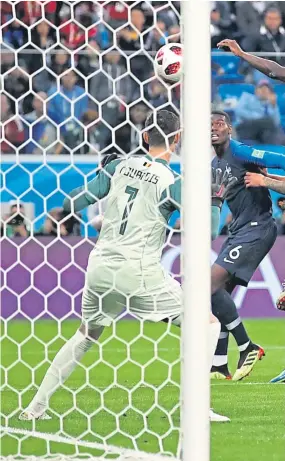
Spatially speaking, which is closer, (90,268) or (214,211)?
(214,211)

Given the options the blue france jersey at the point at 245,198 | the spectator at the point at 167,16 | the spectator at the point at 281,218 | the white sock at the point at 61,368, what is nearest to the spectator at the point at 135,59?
the spectator at the point at 167,16

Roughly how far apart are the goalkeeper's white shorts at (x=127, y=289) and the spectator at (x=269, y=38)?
4871 mm

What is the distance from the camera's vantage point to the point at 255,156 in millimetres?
5516

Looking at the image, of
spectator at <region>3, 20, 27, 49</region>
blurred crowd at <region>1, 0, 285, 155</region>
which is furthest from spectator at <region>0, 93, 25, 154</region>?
spectator at <region>3, 20, 27, 49</region>

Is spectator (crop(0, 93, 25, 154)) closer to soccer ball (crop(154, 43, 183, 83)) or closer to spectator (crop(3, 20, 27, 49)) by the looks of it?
spectator (crop(3, 20, 27, 49))

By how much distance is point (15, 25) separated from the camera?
6859 mm

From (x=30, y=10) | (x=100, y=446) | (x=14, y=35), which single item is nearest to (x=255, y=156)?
(x=30, y=10)

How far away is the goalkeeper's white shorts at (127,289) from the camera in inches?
138

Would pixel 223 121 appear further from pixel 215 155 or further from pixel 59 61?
pixel 59 61

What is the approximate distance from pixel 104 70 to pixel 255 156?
1936 mm

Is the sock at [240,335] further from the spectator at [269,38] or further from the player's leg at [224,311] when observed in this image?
the spectator at [269,38]

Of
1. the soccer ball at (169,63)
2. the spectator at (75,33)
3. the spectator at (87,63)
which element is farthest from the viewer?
the spectator at (87,63)

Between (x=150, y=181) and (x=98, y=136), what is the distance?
3975 mm

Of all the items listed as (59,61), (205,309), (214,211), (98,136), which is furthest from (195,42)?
Result: (98,136)
